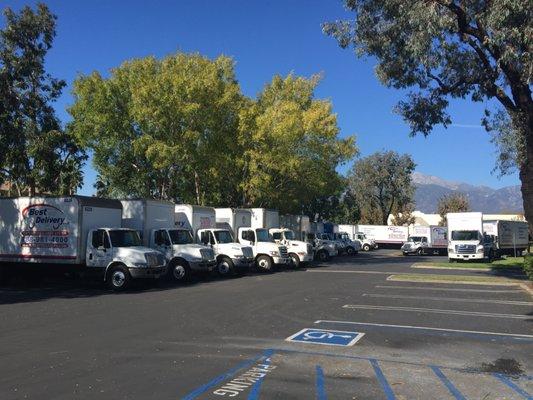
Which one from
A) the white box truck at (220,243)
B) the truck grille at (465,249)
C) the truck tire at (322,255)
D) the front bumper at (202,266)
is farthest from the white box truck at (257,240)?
the truck grille at (465,249)

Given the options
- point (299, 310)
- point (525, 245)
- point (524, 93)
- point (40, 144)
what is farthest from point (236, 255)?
point (525, 245)

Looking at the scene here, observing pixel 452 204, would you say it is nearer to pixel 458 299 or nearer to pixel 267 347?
pixel 458 299

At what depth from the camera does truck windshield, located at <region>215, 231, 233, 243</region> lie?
2561 cm

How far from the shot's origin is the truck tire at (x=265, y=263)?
91.5ft

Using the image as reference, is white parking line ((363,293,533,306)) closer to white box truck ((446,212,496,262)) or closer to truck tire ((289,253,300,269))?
truck tire ((289,253,300,269))

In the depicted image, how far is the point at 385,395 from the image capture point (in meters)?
6.44

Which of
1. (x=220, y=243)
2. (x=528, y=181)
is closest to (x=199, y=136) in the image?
(x=220, y=243)

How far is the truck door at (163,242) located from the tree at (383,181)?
2153 inches

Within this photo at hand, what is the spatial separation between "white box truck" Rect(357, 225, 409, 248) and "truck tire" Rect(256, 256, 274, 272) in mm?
40861

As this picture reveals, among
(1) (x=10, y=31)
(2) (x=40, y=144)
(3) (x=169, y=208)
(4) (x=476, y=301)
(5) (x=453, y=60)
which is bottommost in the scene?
(4) (x=476, y=301)

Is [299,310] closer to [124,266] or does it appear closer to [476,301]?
[476,301]

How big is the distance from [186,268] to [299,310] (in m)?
10.1

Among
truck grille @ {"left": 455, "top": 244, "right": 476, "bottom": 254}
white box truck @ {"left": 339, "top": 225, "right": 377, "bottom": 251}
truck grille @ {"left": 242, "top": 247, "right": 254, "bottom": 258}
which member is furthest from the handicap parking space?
white box truck @ {"left": 339, "top": 225, "right": 377, "bottom": 251}

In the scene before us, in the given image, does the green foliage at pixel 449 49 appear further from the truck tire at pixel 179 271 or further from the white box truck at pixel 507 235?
the white box truck at pixel 507 235
